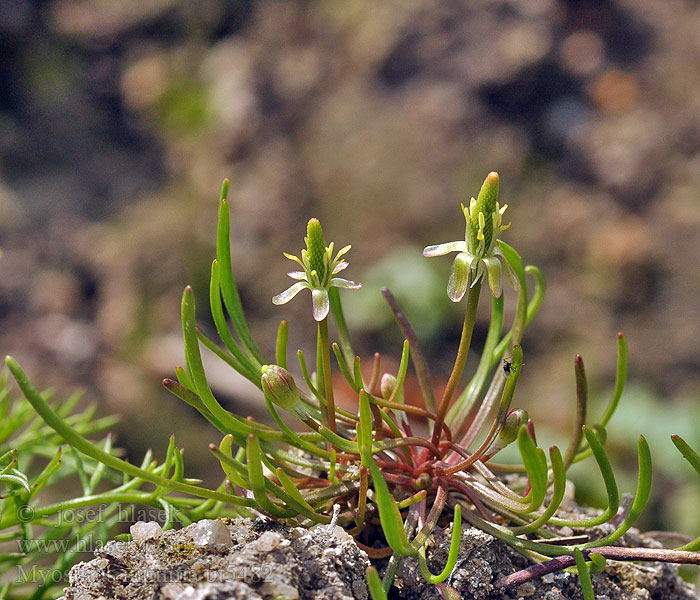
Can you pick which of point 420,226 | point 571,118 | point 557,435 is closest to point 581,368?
point 557,435

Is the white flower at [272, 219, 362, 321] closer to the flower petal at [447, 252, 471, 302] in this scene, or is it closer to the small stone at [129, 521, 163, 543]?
the flower petal at [447, 252, 471, 302]

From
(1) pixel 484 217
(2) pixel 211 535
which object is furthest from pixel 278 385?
(1) pixel 484 217

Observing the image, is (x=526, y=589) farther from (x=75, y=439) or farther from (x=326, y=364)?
(x=75, y=439)

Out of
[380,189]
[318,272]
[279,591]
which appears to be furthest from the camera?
[380,189]

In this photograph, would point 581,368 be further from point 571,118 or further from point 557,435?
point 571,118

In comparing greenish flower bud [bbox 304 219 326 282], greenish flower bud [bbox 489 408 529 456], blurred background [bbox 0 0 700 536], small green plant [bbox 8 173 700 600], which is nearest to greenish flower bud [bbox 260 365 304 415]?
small green plant [bbox 8 173 700 600]

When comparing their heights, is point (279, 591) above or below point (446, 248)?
below
